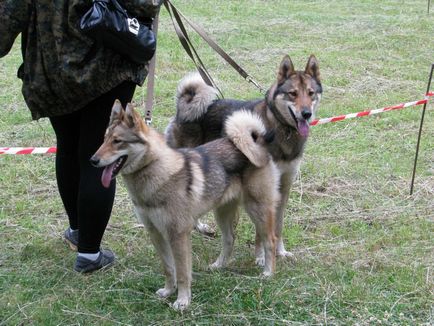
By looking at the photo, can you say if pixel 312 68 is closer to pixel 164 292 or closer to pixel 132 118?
Answer: pixel 132 118

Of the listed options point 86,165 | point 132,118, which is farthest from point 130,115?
point 86,165

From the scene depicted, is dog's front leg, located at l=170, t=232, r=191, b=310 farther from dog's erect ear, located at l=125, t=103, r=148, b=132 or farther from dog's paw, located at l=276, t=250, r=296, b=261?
dog's paw, located at l=276, t=250, r=296, b=261

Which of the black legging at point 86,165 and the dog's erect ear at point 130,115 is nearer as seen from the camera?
the dog's erect ear at point 130,115

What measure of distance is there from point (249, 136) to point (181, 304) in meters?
1.01

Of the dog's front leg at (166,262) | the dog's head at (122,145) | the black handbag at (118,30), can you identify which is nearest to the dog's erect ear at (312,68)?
the black handbag at (118,30)

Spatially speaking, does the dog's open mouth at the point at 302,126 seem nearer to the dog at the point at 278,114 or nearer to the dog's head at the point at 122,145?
the dog at the point at 278,114

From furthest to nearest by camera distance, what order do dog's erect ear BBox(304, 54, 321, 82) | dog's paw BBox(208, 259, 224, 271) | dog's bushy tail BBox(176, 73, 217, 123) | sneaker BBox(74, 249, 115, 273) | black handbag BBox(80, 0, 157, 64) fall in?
1. dog's bushy tail BBox(176, 73, 217, 123)
2. dog's erect ear BBox(304, 54, 321, 82)
3. dog's paw BBox(208, 259, 224, 271)
4. sneaker BBox(74, 249, 115, 273)
5. black handbag BBox(80, 0, 157, 64)

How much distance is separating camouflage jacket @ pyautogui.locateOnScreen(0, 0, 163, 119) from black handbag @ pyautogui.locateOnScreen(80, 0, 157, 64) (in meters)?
0.07

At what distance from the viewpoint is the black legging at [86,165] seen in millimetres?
3199

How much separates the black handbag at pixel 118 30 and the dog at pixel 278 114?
1.07m

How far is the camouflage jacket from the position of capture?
296 centimetres

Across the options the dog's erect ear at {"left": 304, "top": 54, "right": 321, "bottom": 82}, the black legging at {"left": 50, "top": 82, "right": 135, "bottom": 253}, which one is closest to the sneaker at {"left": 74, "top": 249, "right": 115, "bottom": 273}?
the black legging at {"left": 50, "top": 82, "right": 135, "bottom": 253}

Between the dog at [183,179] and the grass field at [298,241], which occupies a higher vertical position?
the dog at [183,179]

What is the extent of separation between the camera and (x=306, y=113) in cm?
370
